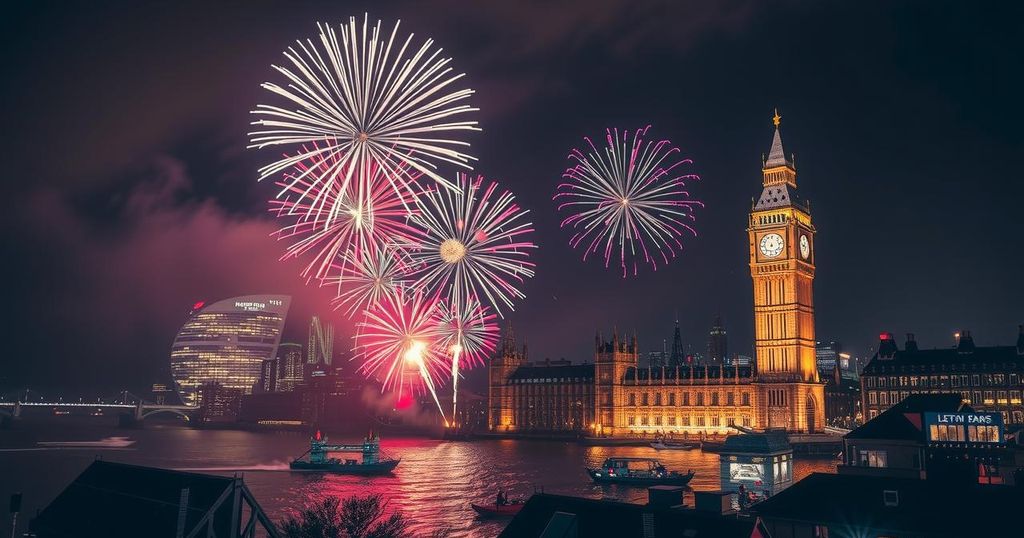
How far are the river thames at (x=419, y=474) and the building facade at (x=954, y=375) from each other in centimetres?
3836

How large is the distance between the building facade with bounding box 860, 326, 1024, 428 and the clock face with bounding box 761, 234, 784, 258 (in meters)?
26.3

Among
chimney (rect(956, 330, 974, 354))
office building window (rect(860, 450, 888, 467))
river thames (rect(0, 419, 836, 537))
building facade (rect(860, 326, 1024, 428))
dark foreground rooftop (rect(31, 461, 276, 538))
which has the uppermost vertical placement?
chimney (rect(956, 330, 974, 354))

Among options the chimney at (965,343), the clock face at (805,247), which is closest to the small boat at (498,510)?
the clock face at (805,247)

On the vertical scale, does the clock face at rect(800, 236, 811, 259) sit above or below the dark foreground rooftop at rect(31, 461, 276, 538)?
above

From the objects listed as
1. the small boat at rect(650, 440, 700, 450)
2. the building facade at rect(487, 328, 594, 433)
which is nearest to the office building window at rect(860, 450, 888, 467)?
the small boat at rect(650, 440, 700, 450)

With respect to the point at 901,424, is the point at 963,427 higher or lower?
lower

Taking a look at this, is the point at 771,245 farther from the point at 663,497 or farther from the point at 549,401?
the point at 663,497

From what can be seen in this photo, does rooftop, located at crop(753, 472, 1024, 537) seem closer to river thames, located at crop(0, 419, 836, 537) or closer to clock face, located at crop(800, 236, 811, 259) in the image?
river thames, located at crop(0, 419, 836, 537)

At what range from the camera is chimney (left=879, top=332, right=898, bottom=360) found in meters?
158

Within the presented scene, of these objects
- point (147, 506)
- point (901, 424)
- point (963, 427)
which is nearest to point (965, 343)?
point (963, 427)

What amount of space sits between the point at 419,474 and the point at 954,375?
98318mm

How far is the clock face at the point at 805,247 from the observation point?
163m

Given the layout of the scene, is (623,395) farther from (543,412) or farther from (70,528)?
(70,528)

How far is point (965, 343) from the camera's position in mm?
148375
